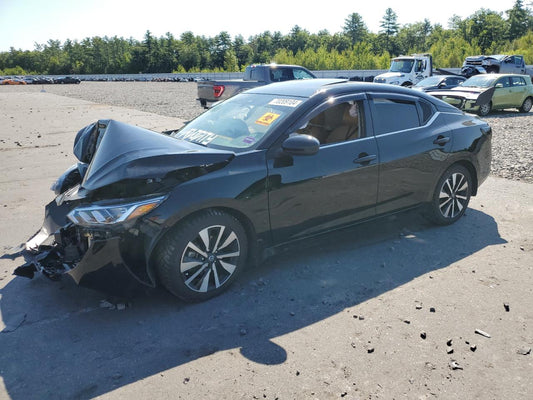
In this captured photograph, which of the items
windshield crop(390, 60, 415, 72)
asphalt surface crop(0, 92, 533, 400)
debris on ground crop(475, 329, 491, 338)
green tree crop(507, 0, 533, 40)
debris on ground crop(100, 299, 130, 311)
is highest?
green tree crop(507, 0, 533, 40)

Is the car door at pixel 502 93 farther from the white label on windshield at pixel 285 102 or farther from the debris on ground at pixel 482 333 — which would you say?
the debris on ground at pixel 482 333

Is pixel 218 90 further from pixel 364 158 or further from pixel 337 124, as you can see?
pixel 364 158

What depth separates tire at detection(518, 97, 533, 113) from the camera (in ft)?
57.5

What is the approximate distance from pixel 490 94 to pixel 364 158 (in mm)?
14063

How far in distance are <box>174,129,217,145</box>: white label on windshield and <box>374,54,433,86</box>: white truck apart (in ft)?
65.4

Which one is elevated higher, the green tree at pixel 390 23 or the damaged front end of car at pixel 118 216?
the green tree at pixel 390 23

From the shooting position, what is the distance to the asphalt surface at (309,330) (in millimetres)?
2699

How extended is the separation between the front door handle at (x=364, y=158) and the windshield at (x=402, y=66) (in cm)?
2070

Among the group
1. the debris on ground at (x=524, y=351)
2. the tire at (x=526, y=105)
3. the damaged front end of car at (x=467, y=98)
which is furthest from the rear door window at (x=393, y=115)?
the tire at (x=526, y=105)

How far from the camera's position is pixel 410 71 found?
23.0 metres

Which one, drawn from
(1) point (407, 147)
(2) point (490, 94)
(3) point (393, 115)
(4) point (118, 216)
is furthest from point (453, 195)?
(2) point (490, 94)

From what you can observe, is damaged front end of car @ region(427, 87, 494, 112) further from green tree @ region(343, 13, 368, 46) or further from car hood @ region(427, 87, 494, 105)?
green tree @ region(343, 13, 368, 46)

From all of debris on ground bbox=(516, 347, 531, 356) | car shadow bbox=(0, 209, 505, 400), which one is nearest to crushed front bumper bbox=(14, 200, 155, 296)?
car shadow bbox=(0, 209, 505, 400)

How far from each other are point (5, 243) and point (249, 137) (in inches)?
114
